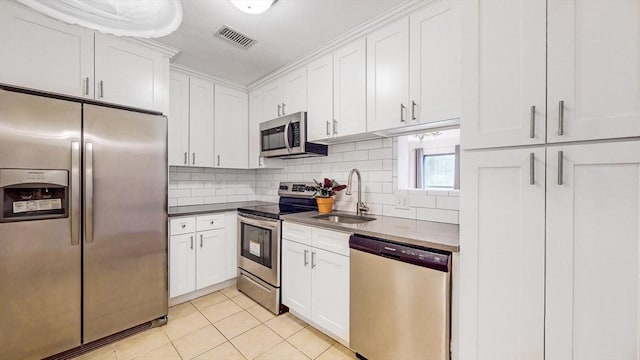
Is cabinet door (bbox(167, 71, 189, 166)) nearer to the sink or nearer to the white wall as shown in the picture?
the white wall

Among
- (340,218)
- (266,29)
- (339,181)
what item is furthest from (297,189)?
(266,29)

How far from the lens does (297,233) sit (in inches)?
85.5

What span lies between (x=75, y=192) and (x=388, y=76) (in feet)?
7.75

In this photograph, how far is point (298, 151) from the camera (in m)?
2.55

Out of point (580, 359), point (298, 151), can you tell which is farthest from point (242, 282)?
point (580, 359)

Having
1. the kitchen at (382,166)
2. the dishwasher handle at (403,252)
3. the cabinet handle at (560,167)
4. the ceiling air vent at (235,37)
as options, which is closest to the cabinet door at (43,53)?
the kitchen at (382,166)

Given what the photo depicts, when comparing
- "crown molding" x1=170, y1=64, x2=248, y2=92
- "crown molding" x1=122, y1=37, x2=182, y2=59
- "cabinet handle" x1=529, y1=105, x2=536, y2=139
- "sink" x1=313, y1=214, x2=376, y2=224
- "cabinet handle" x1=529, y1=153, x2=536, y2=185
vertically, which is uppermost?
"crown molding" x1=170, y1=64, x2=248, y2=92

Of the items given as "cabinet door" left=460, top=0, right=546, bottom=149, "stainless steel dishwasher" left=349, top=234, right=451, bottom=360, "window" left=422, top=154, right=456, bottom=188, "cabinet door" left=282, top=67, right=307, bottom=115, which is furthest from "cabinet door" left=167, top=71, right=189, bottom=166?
"window" left=422, top=154, right=456, bottom=188

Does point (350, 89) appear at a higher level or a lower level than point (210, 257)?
higher

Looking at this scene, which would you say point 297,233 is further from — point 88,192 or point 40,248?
point 40,248

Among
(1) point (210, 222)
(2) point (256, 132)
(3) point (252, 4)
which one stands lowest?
(1) point (210, 222)

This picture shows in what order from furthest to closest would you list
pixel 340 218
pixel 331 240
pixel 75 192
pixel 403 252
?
pixel 340 218, pixel 331 240, pixel 75 192, pixel 403 252

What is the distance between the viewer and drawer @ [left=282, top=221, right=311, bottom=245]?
2.08 meters

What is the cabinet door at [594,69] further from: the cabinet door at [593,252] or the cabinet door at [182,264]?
the cabinet door at [182,264]
